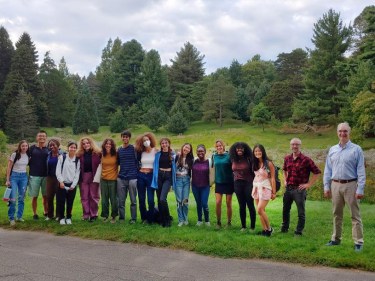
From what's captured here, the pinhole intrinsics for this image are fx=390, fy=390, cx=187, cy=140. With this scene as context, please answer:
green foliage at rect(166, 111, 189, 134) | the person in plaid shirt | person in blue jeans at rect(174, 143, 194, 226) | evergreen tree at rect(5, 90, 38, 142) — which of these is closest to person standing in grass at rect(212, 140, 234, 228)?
person in blue jeans at rect(174, 143, 194, 226)

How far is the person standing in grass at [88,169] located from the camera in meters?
8.58

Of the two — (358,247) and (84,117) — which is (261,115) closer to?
(84,117)

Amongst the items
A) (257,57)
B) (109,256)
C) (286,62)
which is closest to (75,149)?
(109,256)

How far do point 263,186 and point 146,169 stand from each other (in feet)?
8.33

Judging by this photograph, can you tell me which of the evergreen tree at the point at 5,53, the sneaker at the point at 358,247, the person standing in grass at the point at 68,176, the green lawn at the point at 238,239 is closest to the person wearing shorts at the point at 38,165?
the person standing in grass at the point at 68,176

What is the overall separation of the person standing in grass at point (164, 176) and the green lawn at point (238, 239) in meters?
0.35

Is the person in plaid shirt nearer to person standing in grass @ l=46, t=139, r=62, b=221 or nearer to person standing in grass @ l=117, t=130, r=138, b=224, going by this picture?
person standing in grass @ l=117, t=130, r=138, b=224

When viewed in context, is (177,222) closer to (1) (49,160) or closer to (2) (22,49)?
(1) (49,160)

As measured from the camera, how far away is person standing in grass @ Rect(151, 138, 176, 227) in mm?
8164

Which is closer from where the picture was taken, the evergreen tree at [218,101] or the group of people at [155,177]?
the group of people at [155,177]

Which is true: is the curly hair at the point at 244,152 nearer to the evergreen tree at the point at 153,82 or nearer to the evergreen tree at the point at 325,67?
the evergreen tree at the point at 325,67

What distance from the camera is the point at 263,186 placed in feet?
24.0

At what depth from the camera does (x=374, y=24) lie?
25.8m

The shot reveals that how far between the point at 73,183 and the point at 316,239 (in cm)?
512
